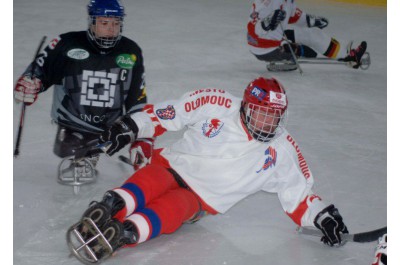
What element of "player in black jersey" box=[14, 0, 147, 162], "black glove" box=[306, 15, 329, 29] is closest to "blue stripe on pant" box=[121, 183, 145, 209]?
"player in black jersey" box=[14, 0, 147, 162]

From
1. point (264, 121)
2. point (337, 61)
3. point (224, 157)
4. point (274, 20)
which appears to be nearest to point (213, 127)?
point (224, 157)

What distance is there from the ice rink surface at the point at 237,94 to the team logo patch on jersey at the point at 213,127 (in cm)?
42

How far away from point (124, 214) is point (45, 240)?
0.37 metres

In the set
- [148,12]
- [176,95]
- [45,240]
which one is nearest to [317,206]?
[45,240]

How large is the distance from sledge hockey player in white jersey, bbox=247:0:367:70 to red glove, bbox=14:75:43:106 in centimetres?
350

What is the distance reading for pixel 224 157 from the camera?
2820 millimetres

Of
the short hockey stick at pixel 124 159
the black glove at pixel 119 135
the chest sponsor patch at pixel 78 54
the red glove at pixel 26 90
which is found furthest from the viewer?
the short hockey stick at pixel 124 159

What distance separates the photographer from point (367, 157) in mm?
4090

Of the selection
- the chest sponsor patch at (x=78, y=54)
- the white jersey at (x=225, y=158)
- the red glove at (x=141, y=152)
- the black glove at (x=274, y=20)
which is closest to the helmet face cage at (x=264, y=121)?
the white jersey at (x=225, y=158)

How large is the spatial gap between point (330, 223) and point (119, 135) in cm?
94

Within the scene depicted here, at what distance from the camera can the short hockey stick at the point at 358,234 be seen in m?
2.46

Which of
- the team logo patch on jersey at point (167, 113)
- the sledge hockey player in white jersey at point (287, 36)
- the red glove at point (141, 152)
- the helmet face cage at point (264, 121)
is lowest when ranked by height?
the sledge hockey player in white jersey at point (287, 36)

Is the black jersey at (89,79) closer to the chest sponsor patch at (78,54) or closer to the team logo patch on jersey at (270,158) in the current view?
the chest sponsor patch at (78,54)

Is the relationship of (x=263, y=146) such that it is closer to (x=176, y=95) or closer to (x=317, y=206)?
(x=317, y=206)
